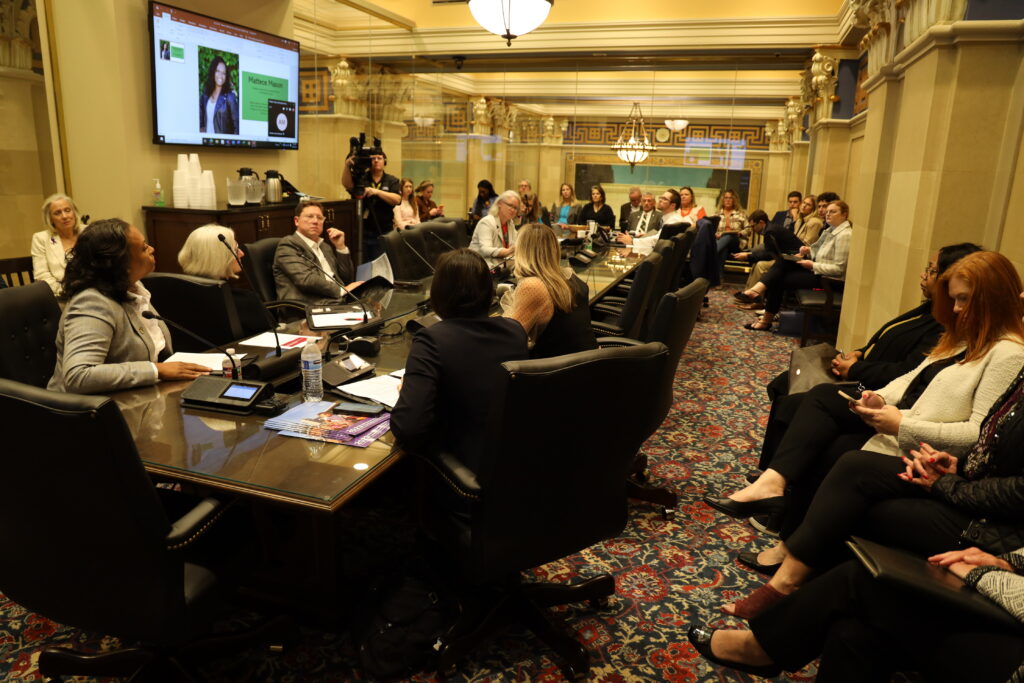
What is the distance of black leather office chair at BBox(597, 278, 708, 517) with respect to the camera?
266 cm

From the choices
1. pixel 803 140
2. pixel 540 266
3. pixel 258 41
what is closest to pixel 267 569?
pixel 540 266

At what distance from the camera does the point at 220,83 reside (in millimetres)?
5484

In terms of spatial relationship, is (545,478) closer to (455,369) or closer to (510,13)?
(455,369)

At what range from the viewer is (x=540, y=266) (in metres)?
2.93

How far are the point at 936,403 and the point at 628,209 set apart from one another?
7405 mm

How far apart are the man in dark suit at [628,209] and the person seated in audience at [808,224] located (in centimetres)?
195

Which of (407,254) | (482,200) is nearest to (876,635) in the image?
(407,254)

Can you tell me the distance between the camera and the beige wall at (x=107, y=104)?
4562 millimetres

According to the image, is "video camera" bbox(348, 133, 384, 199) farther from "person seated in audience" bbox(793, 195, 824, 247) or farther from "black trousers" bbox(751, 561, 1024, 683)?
"black trousers" bbox(751, 561, 1024, 683)

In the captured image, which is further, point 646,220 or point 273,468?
point 646,220

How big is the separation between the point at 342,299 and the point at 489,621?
1.94 meters

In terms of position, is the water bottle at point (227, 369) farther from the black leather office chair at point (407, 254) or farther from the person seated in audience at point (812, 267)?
the person seated in audience at point (812, 267)

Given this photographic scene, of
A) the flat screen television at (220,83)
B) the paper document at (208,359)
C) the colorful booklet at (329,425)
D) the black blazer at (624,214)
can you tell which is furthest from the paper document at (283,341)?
the black blazer at (624,214)

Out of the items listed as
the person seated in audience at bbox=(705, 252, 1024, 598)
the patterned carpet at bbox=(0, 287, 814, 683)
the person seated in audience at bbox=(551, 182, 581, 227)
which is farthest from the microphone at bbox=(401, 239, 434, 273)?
the person seated in audience at bbox=(551, 182, 581, 227)
